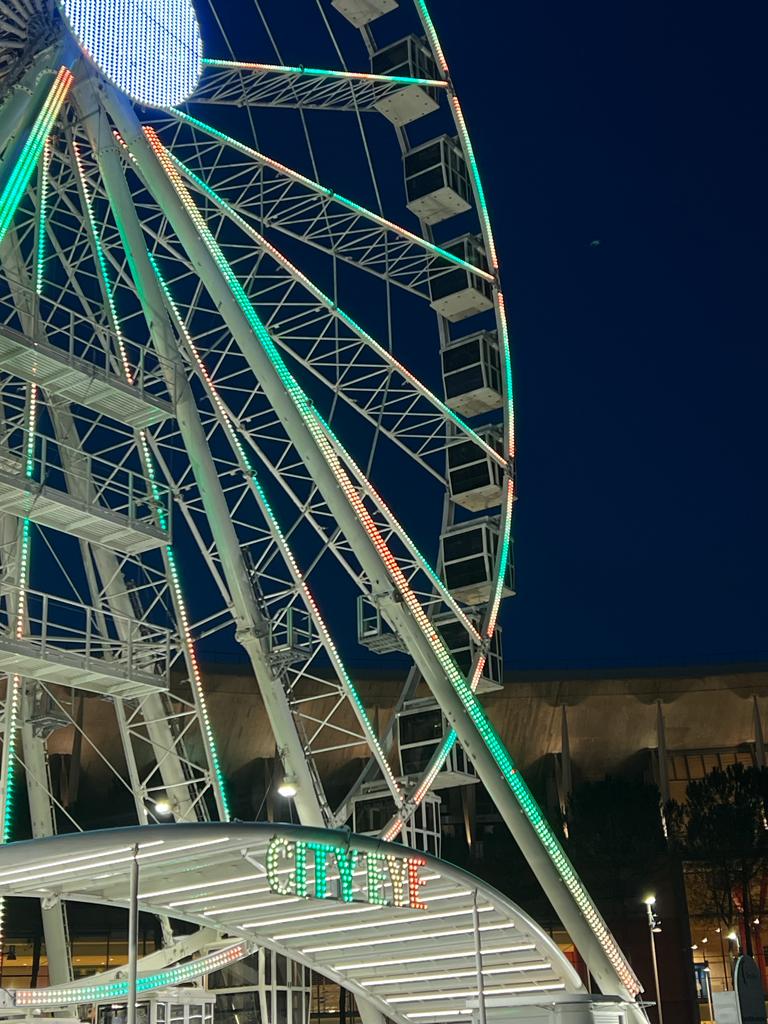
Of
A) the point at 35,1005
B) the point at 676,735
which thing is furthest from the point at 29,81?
the point at 676,735

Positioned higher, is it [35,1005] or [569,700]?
[569,700]

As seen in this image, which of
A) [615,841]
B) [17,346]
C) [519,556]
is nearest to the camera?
[17,346]

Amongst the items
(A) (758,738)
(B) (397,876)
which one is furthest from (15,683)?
(A) (758,738)

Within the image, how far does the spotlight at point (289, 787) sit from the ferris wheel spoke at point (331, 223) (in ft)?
38.3

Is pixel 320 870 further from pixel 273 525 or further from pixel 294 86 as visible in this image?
pixel 294 86

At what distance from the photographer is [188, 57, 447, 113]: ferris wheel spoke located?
27750 millimetres

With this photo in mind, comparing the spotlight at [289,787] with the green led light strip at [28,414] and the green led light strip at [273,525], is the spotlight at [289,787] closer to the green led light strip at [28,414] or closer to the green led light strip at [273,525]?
the green led light strip at [273,525]

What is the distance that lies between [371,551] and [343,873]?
23.8ft

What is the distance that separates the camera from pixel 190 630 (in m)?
26.8

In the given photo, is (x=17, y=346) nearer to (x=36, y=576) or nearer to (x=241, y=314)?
(x=241, y=314)

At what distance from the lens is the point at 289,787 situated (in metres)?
26.0

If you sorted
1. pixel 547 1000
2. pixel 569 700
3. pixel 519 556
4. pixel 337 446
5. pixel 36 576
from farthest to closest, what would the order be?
pixel 519 556, pixel 36 576, pixel 569 700, pixel 337 446, pixel 547 1000

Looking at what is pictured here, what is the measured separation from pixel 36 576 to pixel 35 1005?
63.1 metres

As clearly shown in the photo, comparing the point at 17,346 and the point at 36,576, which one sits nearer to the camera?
the point at 17,346
